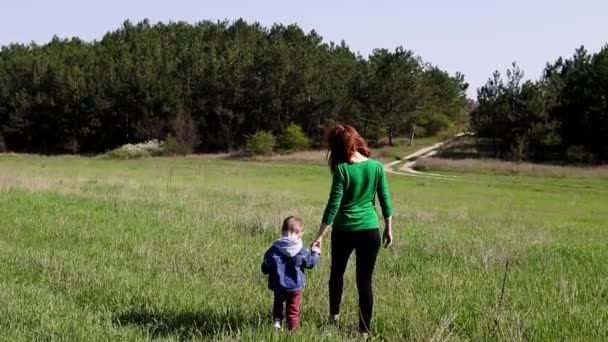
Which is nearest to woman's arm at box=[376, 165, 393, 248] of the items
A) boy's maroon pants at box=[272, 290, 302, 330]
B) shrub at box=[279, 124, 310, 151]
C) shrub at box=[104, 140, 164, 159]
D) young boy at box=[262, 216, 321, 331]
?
young boy at box=[262, 216, 321, 331]

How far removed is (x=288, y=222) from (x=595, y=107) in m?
71.4

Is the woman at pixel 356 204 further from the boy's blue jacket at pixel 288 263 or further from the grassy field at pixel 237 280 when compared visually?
the grassy field at pixel 237 280

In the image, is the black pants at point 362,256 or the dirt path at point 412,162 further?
the dirt path at point 412,162

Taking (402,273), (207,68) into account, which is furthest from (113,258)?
(207,68)

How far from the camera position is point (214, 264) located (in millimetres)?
9531

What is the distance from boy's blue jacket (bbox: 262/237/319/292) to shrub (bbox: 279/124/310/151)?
7648 centimetres

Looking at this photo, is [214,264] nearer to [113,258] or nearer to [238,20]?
[113,258]

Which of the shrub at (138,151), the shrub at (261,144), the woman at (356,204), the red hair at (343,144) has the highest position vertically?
the red hair at (343,144)

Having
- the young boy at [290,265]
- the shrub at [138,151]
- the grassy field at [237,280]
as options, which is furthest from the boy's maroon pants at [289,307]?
the shrub at [138,151]

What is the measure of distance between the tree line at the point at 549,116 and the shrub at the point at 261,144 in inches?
963

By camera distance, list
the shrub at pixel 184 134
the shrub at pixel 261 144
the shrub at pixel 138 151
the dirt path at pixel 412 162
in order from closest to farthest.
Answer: the dirt path at pixel 412 162 → the shrub at pixel 138 151 → the shrub at pixel 261 144 → the shrub at pixel 184 134

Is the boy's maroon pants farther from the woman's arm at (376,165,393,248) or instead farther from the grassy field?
the woman's arm at (376,165,393,248)

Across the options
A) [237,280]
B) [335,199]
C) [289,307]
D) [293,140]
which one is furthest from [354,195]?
[293,140]

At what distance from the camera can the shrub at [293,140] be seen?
82.8 m
